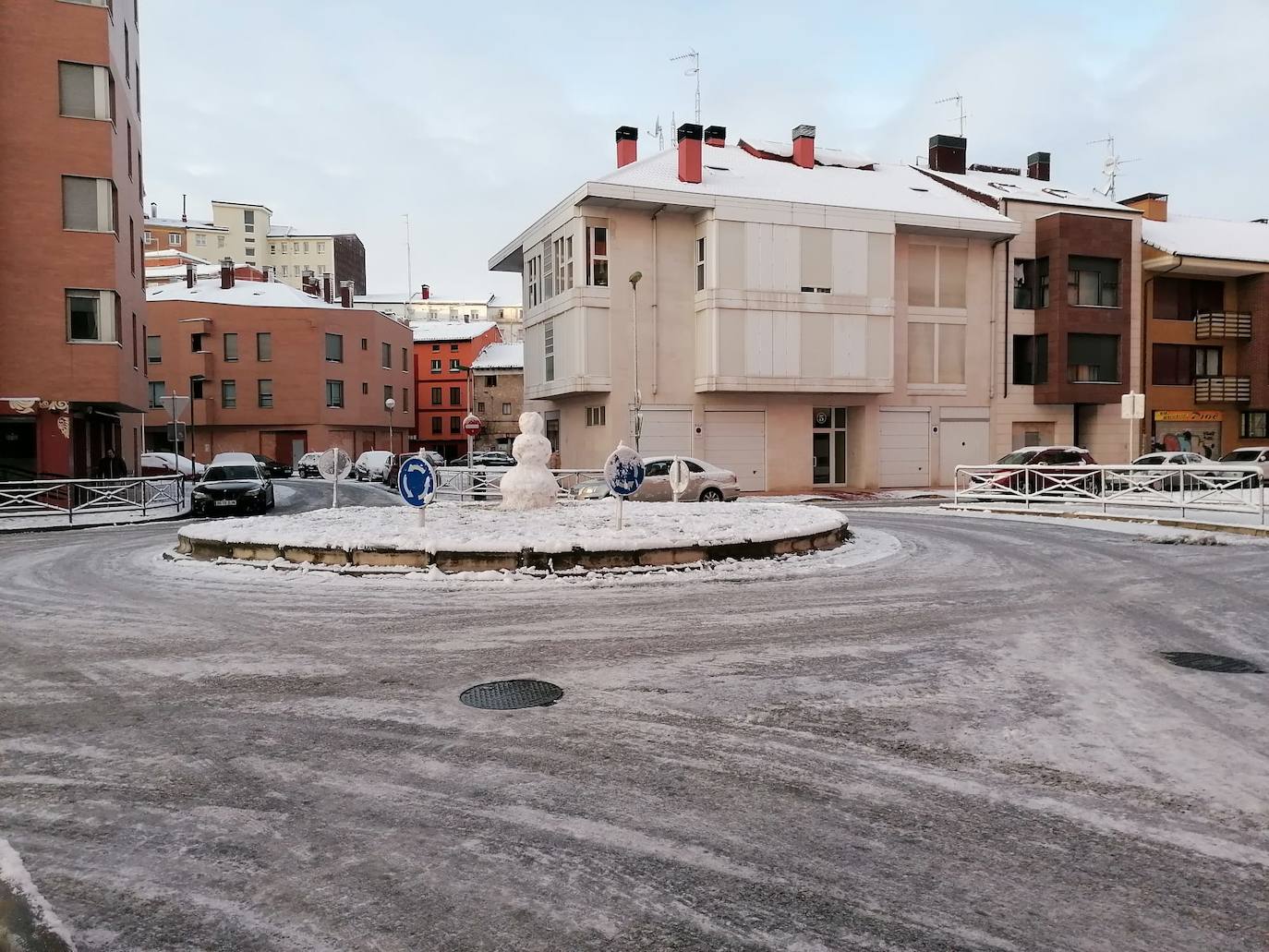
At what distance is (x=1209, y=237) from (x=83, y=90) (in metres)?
44.5

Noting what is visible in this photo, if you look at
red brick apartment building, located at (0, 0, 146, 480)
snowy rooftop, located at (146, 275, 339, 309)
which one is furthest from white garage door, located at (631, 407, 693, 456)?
snowy rooftop, located at (146, 275, 339, 309)

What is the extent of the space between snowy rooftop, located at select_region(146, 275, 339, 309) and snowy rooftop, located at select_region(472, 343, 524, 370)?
15.7 m

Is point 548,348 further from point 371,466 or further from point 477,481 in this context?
point 371,466

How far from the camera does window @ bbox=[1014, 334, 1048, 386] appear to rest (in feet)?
117

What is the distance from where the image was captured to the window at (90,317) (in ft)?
82.4

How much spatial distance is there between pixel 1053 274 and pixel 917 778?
1411 inches

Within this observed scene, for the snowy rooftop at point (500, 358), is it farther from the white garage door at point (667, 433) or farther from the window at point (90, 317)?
the window at point (90, 317)

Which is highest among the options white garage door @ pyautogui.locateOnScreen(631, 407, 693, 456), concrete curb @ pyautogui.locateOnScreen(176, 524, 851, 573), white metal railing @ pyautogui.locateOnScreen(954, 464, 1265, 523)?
white garage door @ pyautogui.locateOnScreen(631, 407, 693, 456)

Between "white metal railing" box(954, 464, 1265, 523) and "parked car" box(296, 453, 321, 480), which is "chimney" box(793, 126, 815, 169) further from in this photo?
"parked car" box(296, 453, 321, 480)

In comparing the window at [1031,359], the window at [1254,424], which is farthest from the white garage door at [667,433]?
the window at [1254,424]

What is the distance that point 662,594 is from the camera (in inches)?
367

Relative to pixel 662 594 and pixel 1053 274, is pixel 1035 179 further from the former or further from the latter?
pixel 662 594

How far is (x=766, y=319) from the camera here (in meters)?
31.7

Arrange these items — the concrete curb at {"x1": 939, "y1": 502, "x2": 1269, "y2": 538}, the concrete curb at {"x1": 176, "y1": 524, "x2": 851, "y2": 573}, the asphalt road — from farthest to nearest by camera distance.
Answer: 1. the concrete curb at {"x1": 939, "y1": 502, "x2": 1269, "y2": 538}
2. the concrete curb at {"x1": 176, "y1": 524, "x2": 851, "y2": 573}
3. the asphalt road
